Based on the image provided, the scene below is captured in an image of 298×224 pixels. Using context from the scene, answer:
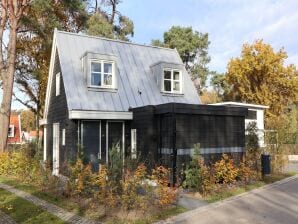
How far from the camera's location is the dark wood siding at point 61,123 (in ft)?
56.3

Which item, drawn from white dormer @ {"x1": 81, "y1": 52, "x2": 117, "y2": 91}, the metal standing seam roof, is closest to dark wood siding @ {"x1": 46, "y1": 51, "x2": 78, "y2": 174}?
the metal standing seam roof

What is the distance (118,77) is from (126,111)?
9.03ft

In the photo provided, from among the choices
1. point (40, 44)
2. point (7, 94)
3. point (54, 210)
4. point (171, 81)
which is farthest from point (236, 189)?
point (40, 44)

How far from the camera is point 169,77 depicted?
21.7m

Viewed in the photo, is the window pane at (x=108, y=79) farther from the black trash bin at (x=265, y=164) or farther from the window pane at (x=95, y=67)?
the black trash bin at (x=265, y=164)

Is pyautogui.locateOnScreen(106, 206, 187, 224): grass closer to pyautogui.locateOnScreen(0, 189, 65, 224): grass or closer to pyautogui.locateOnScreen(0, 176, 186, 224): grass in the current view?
pyautogui.locateOnScreen(0, 176, 186, 224): grass

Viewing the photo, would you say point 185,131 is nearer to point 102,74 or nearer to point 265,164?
point 265,164

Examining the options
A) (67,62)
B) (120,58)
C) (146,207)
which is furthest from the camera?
(120,58)

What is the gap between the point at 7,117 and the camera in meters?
22.6

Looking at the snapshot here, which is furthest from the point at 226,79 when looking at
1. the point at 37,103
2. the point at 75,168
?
the point at 75,168

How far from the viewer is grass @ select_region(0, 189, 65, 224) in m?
9.71

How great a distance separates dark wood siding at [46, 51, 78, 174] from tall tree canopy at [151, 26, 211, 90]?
27.4m

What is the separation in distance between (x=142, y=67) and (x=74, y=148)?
7.28m

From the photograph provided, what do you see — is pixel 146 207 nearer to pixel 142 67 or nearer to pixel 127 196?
pixel 127 196
